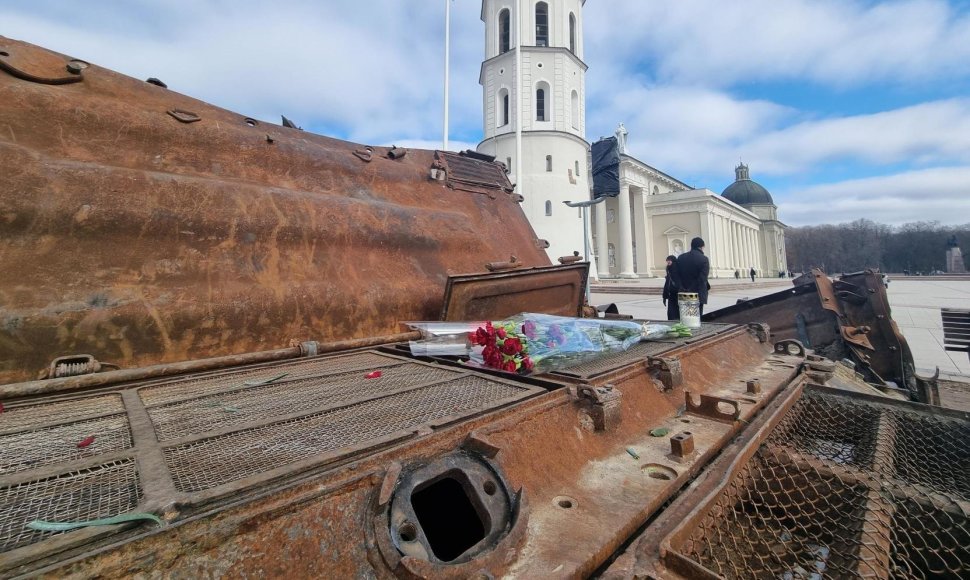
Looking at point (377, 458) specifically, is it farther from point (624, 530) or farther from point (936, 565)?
point (936, 565)

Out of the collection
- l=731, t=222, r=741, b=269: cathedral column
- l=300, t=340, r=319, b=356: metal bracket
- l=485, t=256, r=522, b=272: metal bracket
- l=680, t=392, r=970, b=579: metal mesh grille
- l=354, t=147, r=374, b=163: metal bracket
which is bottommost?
l=680, t=392, r=970, b=579: metal mesh grille

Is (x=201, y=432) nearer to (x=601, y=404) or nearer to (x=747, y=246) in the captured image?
(x=601, y=404)

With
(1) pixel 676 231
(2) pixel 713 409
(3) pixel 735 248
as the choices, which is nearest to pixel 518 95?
(1) pixel 676 231

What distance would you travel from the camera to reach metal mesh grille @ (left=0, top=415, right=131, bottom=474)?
1132mm

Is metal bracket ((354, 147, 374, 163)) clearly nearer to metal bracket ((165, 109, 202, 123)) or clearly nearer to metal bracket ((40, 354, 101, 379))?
metal bracket ((165, 109, 202, 123))

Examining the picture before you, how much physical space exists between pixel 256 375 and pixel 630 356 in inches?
79.1

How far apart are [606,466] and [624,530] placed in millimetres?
372

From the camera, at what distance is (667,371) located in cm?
215

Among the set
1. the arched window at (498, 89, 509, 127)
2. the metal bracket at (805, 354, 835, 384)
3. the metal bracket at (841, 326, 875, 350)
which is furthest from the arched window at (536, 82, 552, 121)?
the metal bracket at (805, 354, 835, 384)

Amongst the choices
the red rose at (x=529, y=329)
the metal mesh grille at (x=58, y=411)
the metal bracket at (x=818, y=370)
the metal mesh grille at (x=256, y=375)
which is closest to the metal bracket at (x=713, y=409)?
the red rose at (x=529, y=329)

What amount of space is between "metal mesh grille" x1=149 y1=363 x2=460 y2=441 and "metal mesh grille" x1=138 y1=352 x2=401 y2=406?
9cm

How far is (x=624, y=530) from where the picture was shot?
1.12m

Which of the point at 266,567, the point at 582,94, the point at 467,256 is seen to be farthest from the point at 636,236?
the point at 266,567

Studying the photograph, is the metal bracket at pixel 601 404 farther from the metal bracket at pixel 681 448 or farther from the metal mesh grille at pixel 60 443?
the metal mesh grille at pixel 60 443
